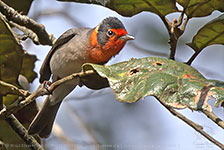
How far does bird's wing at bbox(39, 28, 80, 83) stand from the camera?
3635 millimetres

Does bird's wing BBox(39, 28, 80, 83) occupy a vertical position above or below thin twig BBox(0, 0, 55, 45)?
below

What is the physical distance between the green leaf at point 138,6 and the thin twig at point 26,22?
1227mm

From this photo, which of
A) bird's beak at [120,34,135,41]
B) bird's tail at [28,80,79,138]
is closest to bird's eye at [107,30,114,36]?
bird's beak at [120,34,135,41]

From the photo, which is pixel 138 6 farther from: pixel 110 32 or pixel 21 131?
pixel 21 131

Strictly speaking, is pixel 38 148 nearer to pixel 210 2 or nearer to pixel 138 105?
pixel 210 2

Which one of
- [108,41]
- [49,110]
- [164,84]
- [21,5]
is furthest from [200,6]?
[49,110]

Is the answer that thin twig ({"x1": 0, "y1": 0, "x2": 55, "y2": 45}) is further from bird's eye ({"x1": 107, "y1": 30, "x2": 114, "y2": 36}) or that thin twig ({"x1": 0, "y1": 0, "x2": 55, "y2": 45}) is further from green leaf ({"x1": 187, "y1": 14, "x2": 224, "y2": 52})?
green leaf ({"x1": 187, "y1": 14, "x2": 224, "y2": 52})

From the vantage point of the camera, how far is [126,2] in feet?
7.80

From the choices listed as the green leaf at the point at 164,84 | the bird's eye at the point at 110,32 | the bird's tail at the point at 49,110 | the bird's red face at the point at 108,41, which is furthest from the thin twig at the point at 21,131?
Result: the bird's eye at the point at 110,32

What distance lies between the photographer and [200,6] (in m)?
2.29

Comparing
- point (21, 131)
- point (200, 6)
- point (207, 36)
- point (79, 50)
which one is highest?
point (200, 6)

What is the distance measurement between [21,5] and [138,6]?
1.66 m

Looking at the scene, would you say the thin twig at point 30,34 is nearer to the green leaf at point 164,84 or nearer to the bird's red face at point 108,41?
the bird's red face at point 108,41

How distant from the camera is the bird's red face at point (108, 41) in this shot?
3344 millimetres
